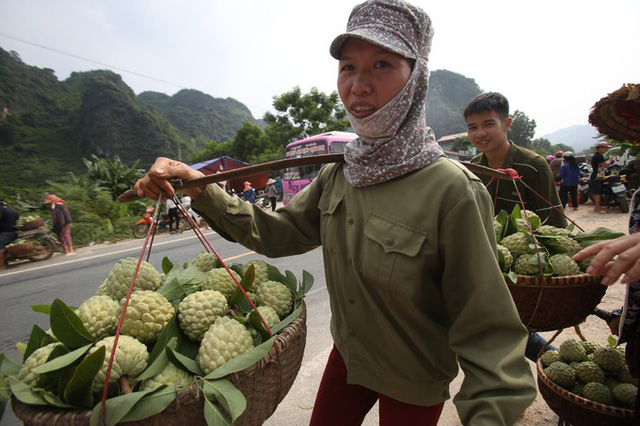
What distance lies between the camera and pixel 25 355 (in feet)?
3.81

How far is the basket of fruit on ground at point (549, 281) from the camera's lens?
1604mm

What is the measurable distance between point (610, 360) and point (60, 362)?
111 inches

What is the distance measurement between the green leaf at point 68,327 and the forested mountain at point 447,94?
11202 centimetres

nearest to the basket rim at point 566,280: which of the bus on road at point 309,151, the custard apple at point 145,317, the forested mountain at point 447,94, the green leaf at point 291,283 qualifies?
the green leaf at point 291,283

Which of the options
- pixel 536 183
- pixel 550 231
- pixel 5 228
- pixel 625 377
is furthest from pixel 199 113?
pixel 625 377

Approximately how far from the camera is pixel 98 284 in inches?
250

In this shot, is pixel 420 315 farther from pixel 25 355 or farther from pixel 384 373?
pixel 25 355

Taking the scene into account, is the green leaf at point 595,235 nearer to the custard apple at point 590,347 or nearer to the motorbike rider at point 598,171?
the custard apple at point 590,347

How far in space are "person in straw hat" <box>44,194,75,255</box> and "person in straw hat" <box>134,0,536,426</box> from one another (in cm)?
1066

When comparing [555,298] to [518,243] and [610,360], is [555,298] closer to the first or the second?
[518,243]

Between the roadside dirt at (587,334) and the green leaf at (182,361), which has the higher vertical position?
the green leaf at (182,361)

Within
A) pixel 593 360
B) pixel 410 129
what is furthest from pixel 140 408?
pixel 593 360

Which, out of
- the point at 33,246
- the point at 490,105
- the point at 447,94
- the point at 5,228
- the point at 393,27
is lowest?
the point at 33,246

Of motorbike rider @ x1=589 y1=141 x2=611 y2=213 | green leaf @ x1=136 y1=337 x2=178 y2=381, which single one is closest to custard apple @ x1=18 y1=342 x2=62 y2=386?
green leaf @ x1=136 y1=337 x2=178 y2=381
